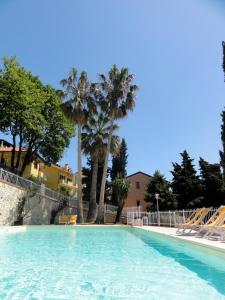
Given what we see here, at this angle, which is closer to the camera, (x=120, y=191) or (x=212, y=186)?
(x=120, y=191)

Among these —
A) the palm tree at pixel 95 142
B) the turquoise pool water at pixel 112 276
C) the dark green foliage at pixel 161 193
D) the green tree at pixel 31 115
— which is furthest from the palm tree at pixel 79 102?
the turquoise pool water at pixel 112 276

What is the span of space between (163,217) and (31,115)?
16121 mm

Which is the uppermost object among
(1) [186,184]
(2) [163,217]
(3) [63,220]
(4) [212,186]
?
(1) [186,184]

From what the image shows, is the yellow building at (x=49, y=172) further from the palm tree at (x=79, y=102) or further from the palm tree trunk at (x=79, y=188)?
the palm tree at (x=79, y=102)

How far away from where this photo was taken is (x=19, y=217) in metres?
23.8

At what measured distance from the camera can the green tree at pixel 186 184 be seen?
1314 inches

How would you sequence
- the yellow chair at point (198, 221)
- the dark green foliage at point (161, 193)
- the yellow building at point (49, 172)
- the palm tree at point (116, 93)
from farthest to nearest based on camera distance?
1. the yellow building at point (49, 172)
2. the dark green foliage at point (161, 193)
3. the palm tree at point (116, 93)
4. the yellow chair at point (198, 221)

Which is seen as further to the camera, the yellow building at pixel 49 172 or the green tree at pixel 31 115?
the yellow building at pixel 49 172

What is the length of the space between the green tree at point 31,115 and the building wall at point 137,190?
1462cm

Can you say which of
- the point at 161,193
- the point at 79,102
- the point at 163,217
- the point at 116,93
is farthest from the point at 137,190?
the point at 163,217

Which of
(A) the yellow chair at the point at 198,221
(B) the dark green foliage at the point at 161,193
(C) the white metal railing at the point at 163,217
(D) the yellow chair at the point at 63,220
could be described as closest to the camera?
(A) the yellow chair at the point at 198,221

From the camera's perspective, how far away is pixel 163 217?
22.0m

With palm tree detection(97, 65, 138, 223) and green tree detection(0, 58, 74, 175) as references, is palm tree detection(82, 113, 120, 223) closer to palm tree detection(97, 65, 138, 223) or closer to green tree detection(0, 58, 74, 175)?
palm tree detection(97, 65, 138, 223)

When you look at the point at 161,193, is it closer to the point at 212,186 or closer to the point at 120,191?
the point at 120,191
